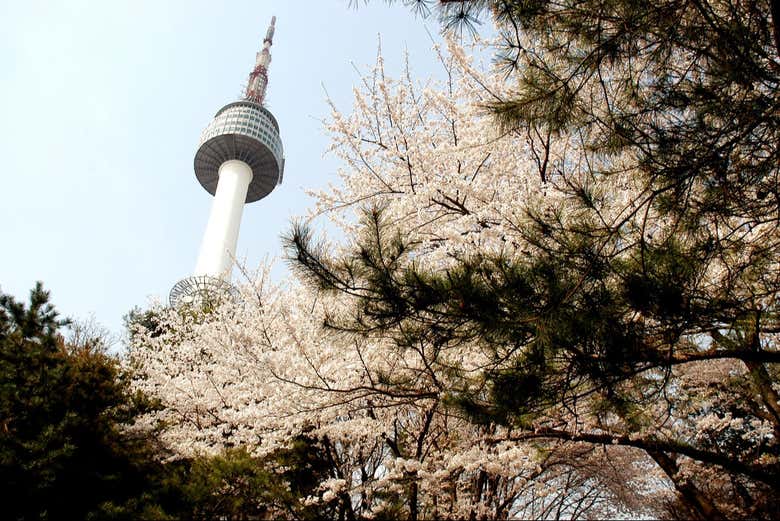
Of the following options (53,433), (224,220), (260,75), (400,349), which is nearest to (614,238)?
(400,349)

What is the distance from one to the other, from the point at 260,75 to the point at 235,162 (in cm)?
1021

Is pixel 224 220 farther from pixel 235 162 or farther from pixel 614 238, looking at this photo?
pixel 614 238

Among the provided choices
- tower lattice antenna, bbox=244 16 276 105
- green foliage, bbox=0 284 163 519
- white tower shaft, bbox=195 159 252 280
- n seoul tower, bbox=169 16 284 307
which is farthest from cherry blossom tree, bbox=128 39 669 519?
tower lattice antenna, bbox=244 16 276 105

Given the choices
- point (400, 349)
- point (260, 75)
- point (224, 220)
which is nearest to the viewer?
point (400, 349)

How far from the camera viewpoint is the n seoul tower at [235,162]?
32.5 metres

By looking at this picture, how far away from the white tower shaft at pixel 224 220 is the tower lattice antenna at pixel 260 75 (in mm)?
7054

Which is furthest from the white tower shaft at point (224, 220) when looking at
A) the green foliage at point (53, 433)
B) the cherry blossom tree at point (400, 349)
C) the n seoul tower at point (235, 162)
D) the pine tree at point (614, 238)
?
the pine tree at point (614, 238)

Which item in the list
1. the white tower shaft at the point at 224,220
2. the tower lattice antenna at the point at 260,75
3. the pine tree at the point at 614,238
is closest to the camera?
the pine tree at the point at 614,238

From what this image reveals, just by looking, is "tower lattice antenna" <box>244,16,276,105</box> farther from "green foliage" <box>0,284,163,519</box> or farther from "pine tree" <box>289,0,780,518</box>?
"pine tree" <box>289,0,780,518</box>

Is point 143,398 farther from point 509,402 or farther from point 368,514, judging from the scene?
point 509,402

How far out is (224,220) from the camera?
110 feet

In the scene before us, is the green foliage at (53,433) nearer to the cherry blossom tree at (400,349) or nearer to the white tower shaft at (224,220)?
the cherry blossom tree at (400,349)

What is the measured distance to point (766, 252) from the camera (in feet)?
8.52

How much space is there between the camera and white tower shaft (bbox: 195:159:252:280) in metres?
31.5
